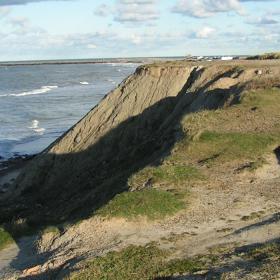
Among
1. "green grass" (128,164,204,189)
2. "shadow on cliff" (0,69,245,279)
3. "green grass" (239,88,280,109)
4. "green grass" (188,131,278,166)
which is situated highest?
"green grass" (239,88,280,109)

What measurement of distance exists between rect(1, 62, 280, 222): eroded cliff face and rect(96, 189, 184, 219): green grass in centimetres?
881

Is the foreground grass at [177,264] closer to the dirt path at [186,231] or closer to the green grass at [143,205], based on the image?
the dirt path at [186,231]

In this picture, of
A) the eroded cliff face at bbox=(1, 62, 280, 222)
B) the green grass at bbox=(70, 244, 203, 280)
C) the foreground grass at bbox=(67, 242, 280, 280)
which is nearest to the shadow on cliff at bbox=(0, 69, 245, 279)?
the eroded cliff face at bbox=(1, 62, 280, 222)

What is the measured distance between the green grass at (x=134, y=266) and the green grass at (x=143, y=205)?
93.3 inches

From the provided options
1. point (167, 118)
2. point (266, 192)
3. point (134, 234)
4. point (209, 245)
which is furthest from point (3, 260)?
point (167, 118)

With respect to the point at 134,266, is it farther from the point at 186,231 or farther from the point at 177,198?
the point at 177,198

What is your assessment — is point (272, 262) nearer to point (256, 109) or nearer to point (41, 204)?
point (256, 109)

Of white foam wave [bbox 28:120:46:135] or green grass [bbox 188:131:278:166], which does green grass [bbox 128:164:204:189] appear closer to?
green grass [bbox 188:131:278:166]

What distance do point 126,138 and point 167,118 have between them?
2.83m

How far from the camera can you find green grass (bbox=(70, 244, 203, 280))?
12.0 m

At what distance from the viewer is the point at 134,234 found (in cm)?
1480

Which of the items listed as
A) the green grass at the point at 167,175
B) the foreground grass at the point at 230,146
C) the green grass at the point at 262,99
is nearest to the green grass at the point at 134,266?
the green grass at the point at 167,175

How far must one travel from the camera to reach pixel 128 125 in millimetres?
33938

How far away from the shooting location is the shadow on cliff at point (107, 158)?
26250 millimetres
